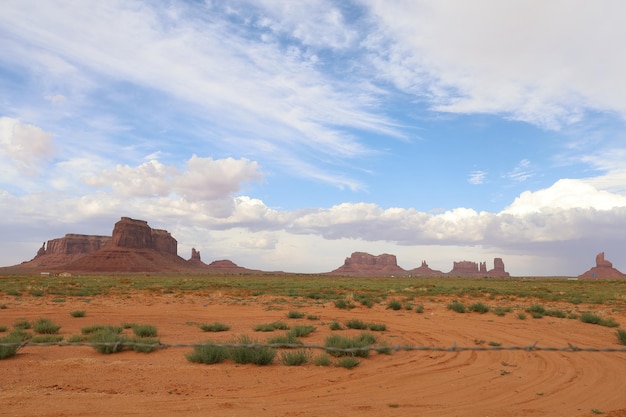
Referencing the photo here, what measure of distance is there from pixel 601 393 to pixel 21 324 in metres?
16.7

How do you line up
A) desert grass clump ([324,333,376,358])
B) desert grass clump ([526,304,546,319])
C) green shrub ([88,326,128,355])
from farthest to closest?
desert grass clump ([526,304,546,319]) → green shrub ([88,326,128,355]) → desert grass clump ([324,333,376,358])

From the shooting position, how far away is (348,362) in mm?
9414

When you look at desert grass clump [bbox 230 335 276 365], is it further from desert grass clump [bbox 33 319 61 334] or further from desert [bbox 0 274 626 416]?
desert grass clump [bbox 33 319 61 334]

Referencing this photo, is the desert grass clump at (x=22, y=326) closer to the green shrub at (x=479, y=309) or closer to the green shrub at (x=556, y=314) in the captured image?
the green shrub at (x=479, y=309)

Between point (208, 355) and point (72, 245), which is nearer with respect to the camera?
point (208, 355)

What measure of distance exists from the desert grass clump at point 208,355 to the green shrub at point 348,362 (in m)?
2.56

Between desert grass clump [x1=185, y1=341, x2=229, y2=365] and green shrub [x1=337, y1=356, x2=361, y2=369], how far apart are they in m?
2.56

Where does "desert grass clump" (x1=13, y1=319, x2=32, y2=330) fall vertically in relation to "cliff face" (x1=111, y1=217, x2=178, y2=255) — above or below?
below

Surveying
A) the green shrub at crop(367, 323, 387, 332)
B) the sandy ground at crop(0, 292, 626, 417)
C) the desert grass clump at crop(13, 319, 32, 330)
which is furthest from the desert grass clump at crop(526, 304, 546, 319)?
the desert grass clump at crop(13, 319, 32, 330)

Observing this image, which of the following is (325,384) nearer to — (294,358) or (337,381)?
(337,381)

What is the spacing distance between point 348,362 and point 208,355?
302 cm

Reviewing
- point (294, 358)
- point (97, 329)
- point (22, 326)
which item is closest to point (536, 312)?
point (294, 358)

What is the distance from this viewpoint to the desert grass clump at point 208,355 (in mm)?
9703

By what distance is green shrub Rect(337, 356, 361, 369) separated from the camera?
30.9 ft
